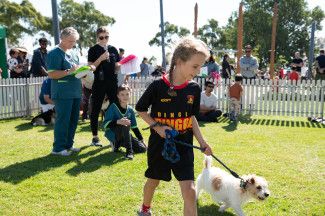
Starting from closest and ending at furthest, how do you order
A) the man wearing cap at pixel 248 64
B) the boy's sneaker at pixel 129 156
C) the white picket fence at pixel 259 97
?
the boy's sneaker at pixel 129 156 < the white picket fence at pixel 259 97 < the man wearing cap at pixel 248 64

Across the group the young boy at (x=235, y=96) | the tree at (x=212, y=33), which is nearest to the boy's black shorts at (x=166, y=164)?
the young boy at (x=235, y=96)

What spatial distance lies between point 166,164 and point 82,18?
56.1 meters

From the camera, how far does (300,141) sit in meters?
7.38

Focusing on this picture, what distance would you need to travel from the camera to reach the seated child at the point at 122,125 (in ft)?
19.2

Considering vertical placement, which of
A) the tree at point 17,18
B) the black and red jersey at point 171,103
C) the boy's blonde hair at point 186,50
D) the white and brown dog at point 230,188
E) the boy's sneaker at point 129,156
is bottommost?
the boy's sneaker at point 129,156

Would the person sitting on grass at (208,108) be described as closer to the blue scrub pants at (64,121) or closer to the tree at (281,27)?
the blue scrub pants at (64,121)

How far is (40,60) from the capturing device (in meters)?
10.3

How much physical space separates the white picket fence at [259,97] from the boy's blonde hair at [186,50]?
8372 mm

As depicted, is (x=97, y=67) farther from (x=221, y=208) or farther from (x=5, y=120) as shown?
(x=5, y=120)

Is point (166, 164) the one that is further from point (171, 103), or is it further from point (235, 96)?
point (235, 96)

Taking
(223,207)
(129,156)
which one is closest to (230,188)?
(223,207)

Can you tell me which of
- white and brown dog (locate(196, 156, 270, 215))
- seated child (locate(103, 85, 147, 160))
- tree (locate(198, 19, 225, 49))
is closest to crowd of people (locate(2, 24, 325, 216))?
seated child (locate(103, 85, 147, 160))

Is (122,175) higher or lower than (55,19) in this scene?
lower

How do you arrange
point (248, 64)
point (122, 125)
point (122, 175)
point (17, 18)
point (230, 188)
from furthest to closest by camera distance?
point (17, 18)
point (248, 64)
point (122, 125)
point (122, 175)
point (230, 188)
